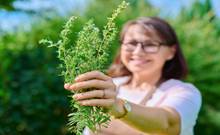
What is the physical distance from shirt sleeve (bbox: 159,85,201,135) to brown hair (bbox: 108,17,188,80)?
35cm

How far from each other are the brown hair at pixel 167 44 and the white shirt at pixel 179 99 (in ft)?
0.68

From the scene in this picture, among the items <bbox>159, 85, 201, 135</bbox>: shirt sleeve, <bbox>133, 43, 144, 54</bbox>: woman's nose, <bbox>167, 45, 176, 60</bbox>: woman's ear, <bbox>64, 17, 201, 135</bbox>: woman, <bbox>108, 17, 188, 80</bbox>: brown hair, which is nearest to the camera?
<bbox>64, 17, 201, 135</bbox>: woman

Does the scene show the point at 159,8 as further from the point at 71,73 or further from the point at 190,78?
the point at 71,73

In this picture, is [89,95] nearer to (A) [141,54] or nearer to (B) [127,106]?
(B) [127,106]

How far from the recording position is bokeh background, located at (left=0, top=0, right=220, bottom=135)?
814cm

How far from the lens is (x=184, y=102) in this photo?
2.82 m

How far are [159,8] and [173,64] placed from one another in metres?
7.51

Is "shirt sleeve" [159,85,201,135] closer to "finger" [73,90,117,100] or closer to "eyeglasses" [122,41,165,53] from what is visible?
"eyeglasses" [122,41,165,53]

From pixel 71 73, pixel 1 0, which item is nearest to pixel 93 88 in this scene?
pixel 71 73

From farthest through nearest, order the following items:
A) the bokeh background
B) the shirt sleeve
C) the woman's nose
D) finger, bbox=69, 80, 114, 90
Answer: the bokeh background → the woman's nose → the shirt sleeve → finger, bbox=69, 80, 114, 90

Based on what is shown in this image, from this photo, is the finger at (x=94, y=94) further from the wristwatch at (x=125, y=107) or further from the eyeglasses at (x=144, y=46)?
the eyeglasses at (x=144, y=46)

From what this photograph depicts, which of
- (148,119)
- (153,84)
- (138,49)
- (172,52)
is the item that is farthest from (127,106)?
(172,52)

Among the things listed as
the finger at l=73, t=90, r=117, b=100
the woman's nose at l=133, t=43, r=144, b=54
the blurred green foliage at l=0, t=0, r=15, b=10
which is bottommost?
the finger at l=73, t=90, r=117, b=100

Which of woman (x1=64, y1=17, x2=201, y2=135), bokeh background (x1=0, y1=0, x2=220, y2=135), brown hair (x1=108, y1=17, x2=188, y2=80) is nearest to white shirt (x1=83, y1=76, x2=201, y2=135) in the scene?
woman (x1=64, y1=17, x2=201, y2=135)
